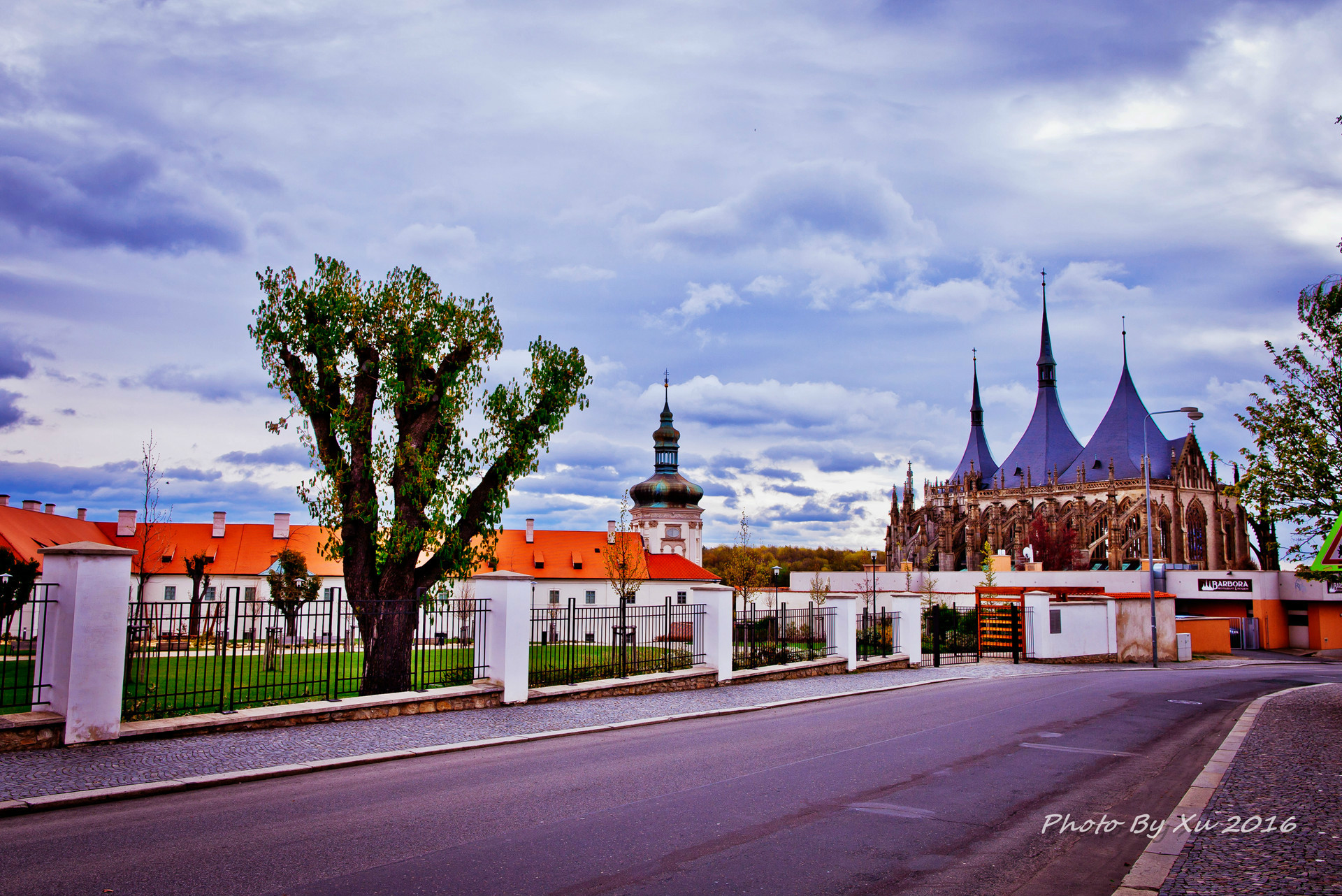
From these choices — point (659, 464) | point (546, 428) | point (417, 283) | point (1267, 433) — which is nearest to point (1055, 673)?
point (1267, 433)

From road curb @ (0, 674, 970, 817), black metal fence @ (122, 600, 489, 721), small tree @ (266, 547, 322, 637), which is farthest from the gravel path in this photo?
small tree @ (266, 547, 322, 637)

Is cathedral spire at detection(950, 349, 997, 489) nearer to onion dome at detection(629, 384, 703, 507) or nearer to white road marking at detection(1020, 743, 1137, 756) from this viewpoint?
onion dome at detection(629, 384, 703, 507)

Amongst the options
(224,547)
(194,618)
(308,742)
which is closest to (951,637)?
(308,742)

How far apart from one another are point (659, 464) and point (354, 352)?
226 ft

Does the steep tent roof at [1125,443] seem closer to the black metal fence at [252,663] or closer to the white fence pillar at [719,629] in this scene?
the white fence pillar at [719,629]

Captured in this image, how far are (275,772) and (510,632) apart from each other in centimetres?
581

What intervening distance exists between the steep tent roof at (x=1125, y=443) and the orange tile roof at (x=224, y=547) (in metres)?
77.4

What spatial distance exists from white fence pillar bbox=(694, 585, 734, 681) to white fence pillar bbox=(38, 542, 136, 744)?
1132 cm

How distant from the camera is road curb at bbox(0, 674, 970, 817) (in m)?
8.20

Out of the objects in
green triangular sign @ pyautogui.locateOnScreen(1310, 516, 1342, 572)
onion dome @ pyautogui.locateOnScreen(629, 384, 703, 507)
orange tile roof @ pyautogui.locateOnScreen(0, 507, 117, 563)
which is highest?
onion dome @ pyautogui.locateOnScreen(629, 384, 703, 507)

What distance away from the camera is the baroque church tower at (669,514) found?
80.9 meters

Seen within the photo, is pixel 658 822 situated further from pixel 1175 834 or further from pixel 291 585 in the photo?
pixel 291 585

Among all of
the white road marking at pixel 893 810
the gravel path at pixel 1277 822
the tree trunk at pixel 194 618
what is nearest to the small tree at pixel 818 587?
the tree trunk at pixel 194 618

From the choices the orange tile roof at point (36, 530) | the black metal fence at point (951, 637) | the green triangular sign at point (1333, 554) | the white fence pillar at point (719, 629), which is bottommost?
the black metal fence at point (951, 637)
